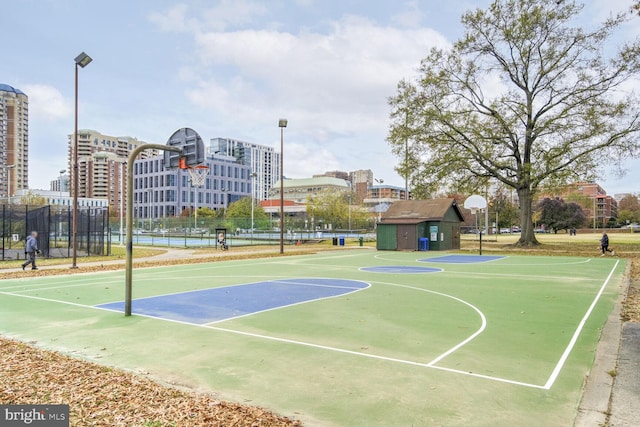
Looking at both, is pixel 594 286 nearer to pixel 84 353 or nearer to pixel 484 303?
pixel 484 303

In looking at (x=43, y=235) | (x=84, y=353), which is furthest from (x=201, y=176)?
(x=84, y=353)

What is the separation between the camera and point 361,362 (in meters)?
6.20

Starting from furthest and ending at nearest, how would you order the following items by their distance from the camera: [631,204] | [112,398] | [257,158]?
[257,158] < [631,204] < [112,398]

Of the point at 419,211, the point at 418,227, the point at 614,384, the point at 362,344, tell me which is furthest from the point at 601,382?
the point at 419,211

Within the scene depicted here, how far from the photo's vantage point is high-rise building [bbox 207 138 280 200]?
15396 centimetres

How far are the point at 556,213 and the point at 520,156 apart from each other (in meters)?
75.9

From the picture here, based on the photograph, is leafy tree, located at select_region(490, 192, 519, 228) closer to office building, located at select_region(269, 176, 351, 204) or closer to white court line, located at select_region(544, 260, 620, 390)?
office building, located at select_region(269, 176, 351, 204)

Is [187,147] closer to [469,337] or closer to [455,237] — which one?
[469,337]

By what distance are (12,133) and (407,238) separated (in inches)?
3968

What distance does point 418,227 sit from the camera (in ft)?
111

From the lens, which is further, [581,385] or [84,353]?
[84,353]

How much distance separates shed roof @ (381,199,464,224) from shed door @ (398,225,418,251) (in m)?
0.45

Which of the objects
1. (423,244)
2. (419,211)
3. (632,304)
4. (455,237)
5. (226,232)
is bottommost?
(632,304)

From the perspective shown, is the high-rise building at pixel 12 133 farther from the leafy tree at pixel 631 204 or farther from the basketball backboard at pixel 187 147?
the leafy tree at pixel 631 204
